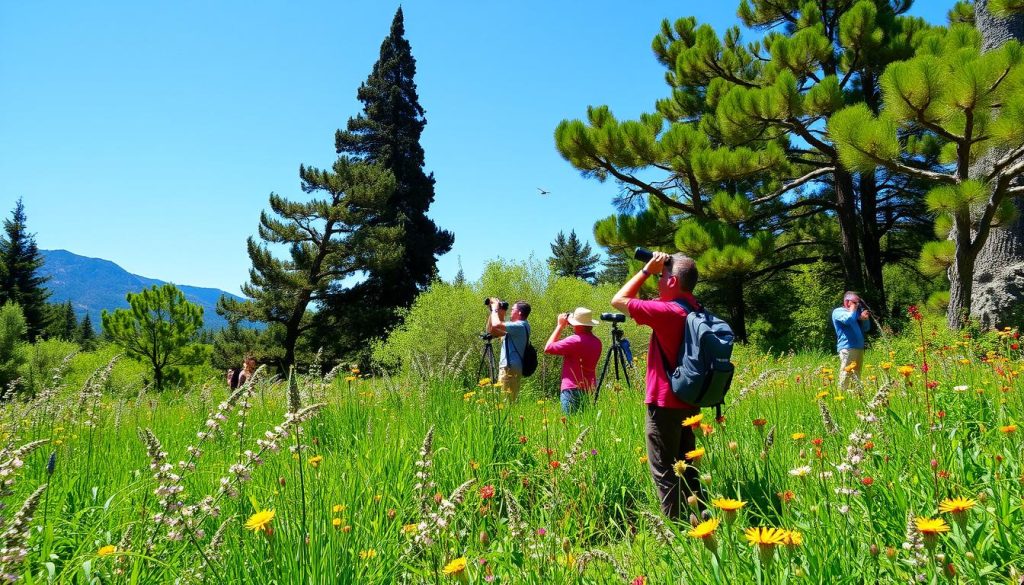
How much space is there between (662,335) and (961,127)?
28.5ft

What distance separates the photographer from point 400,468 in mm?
2805

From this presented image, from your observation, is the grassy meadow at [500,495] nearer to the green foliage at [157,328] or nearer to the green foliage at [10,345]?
the green foliage at [157,328]

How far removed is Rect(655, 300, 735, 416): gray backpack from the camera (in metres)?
2.60

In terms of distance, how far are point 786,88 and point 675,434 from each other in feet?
33.9

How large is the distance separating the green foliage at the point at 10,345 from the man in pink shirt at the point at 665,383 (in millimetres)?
30804

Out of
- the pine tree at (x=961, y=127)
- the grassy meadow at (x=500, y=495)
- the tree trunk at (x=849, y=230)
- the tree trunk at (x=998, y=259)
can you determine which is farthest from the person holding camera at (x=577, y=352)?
the tree trunk at (x=849, y=230)

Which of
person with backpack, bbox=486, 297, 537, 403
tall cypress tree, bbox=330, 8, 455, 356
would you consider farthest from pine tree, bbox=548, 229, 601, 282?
person with backpack, bbox=486, 297, 537, 403

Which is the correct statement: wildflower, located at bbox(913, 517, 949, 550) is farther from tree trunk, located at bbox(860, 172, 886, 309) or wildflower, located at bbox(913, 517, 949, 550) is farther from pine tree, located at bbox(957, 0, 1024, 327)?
tree trunk, located at bbox(860, 172, 886, 309)

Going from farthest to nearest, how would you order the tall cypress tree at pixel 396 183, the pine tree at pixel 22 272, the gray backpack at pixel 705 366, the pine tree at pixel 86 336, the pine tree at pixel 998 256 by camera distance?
1. the pine tree at pixel 86 336
2. the pine tree at pixel 22 272
3. the tall cypress tree at pixel 396 183
4. the pine tree at pixel 998 256
5. the gray backpack at pixel 705 366

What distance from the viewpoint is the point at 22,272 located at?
37406mm

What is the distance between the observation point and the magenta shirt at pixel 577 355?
535cm

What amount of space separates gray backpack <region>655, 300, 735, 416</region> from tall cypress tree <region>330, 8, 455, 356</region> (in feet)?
79.6

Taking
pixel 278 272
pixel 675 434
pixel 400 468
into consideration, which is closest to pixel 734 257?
pixel 675 434

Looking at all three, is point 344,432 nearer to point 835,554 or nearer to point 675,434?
point 675,434
